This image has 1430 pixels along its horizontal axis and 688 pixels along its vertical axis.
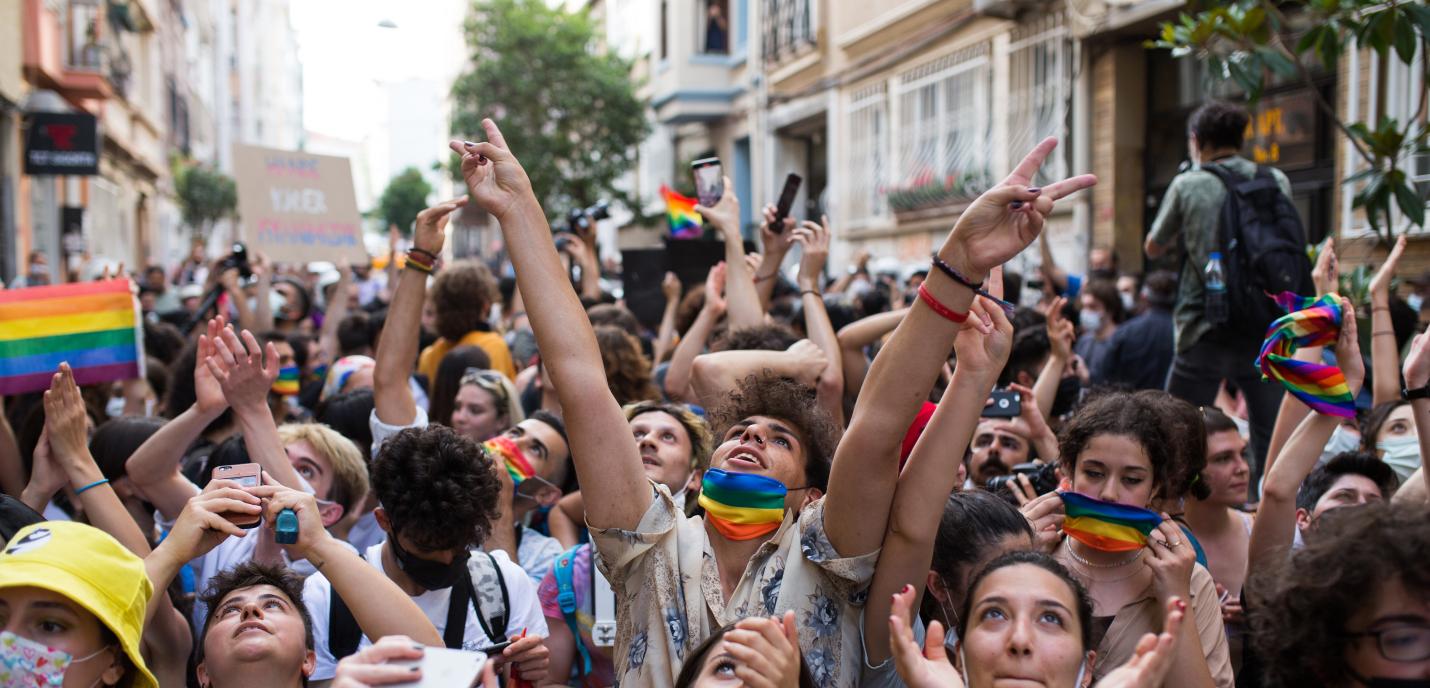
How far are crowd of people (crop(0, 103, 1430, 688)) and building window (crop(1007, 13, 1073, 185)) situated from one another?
8.50 meters

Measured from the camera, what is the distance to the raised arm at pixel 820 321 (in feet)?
15.0

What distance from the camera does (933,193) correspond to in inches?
615

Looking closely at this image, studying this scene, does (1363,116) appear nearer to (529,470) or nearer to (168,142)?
(529,470)

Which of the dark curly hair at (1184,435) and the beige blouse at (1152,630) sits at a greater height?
the dark curly hair at (1184,435)

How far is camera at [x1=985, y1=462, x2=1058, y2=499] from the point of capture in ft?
12.7

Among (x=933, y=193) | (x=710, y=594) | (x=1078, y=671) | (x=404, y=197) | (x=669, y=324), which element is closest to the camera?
(x=1078, y=671)

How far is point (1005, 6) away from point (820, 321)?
9536mm

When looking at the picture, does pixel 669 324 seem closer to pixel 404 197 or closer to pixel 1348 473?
pixel 1348 473

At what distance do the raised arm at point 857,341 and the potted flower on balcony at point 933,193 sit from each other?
929 centimetres

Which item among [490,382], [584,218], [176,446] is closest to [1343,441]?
[490,382]

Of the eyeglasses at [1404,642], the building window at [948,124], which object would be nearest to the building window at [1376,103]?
the building window at [948,124]

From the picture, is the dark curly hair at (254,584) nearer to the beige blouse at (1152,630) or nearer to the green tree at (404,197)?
the beige blouse at (1152,630)

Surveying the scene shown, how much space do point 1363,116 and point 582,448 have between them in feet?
27.6

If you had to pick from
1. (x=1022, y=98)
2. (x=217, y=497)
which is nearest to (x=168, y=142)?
(x=1022, y=98)
